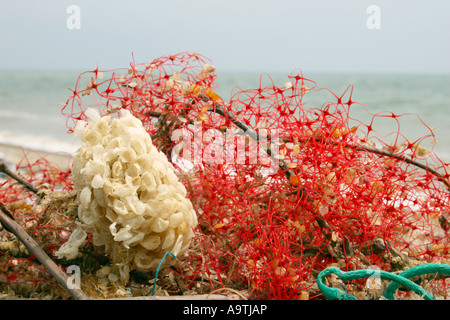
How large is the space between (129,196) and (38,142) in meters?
4.73

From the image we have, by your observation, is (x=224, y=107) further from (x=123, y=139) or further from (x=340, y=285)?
(x=340, y=285)

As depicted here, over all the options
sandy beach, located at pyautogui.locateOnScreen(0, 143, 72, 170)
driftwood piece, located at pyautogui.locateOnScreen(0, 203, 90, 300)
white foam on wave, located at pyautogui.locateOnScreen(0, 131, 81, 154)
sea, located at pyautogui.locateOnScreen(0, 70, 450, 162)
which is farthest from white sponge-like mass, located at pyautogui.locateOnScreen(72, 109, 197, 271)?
white foam on wave, located at pyautogui.locateOnScreen(0, 131, 81, 154)

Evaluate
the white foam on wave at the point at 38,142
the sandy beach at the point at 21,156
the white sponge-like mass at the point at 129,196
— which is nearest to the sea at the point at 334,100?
the white foam on wave at the point at 38,142

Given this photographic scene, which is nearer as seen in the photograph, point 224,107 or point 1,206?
point 1,206

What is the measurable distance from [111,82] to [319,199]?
1.92ft

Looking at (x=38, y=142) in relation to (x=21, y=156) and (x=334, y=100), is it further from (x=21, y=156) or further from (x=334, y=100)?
(x=334, y=100)

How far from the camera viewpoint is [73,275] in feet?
2.73

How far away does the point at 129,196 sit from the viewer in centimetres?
77

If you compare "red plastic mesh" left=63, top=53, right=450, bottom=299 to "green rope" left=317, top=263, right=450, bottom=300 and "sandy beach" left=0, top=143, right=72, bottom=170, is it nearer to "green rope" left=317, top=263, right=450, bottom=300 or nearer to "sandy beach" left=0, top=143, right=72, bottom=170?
"green rope" left=317, top=263, right=450, bottom=300

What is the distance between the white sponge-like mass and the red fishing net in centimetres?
12

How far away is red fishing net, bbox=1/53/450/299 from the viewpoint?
0.91 m

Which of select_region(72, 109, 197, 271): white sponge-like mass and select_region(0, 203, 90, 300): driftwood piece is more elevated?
select_region(72, 109, 197, 271): white sponge-like mass

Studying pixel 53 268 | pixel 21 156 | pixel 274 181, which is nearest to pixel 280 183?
pixel 274 181
